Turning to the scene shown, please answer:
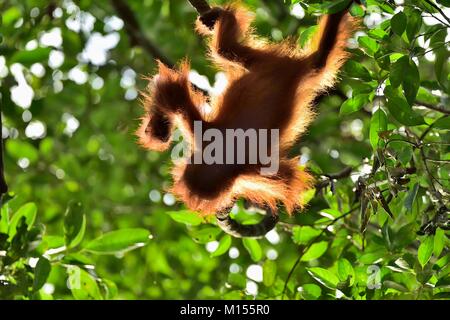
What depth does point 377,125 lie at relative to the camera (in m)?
3.22

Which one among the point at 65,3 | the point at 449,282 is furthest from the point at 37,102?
the point at 449,282

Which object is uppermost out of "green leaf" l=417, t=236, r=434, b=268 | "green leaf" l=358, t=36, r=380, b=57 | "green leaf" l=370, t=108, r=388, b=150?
"green leaf" l=358, t=36, r=380, b=57

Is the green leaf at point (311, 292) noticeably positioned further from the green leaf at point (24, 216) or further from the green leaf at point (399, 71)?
the green leaf at point (24, 216)

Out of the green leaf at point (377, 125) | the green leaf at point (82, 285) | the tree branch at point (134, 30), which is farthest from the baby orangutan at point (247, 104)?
the tree branch at point (134, 30)

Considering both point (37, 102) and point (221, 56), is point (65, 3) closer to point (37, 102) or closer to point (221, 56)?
point (37, 102)

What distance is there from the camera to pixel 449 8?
295 cm

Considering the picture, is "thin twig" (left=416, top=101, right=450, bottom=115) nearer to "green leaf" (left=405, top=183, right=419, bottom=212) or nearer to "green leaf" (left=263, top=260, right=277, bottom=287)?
"green leaf" (left=405, top=183, right=419, bottom=212)

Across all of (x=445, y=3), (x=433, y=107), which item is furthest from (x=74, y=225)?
(x=445, y=3)

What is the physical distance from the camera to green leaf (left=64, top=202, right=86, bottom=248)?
12.8 feet

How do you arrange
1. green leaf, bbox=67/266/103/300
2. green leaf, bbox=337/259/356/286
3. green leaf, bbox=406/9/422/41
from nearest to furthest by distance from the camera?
green leaf, bbox=406/9/422/41 → green leaf, bbox=337/259/356/286 → green leaf, bbox=67/266/103/300

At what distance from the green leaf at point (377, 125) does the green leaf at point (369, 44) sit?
0.27 metres

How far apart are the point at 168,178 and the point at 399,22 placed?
344 centimetres

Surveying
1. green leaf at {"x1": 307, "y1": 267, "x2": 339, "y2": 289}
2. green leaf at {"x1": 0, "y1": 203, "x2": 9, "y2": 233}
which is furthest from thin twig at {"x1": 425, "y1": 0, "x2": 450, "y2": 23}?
green leaf at {"x1": 0, "y1": 203, "x2": 9, "y2": 233}

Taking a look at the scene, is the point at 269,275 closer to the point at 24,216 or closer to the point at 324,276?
the point at 324,276
